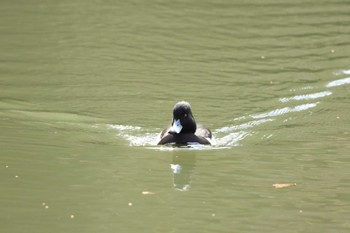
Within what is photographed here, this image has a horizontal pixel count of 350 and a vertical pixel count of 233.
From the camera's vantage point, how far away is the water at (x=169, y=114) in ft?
36.0

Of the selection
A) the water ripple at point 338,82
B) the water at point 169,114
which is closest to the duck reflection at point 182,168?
the water at point 169,114

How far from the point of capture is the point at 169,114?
56.6 ft

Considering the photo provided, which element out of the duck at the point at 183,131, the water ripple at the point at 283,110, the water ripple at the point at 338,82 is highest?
the duck at the point at 183,131

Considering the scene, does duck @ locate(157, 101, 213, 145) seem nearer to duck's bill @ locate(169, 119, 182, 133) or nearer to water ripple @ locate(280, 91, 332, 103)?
duck's bill @ locate(169, 119, 182, 133)

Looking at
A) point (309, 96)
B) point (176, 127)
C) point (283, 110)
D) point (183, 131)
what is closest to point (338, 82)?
point (309, 96)

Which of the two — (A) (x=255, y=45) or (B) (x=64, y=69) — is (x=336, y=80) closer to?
(A) (x=255, y=45)

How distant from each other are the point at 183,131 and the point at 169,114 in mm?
2077

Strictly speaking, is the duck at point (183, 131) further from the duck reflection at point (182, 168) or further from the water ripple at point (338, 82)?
the water ripple at point (338, 82)

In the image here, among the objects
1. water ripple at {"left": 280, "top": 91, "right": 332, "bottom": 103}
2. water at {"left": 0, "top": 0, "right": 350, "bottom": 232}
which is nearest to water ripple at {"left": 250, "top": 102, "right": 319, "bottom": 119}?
water at {"left": 0, "top": 0, "right": 350, "bottom": 232}

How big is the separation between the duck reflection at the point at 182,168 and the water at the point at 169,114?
32 millimetres

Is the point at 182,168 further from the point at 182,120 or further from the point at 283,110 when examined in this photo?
the point at 283,110

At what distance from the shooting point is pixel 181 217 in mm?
10680

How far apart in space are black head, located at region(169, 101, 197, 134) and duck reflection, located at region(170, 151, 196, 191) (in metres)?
0.58

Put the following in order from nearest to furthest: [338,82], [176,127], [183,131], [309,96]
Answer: [176,127] → [183,131] → [309,96] → [338,82]
